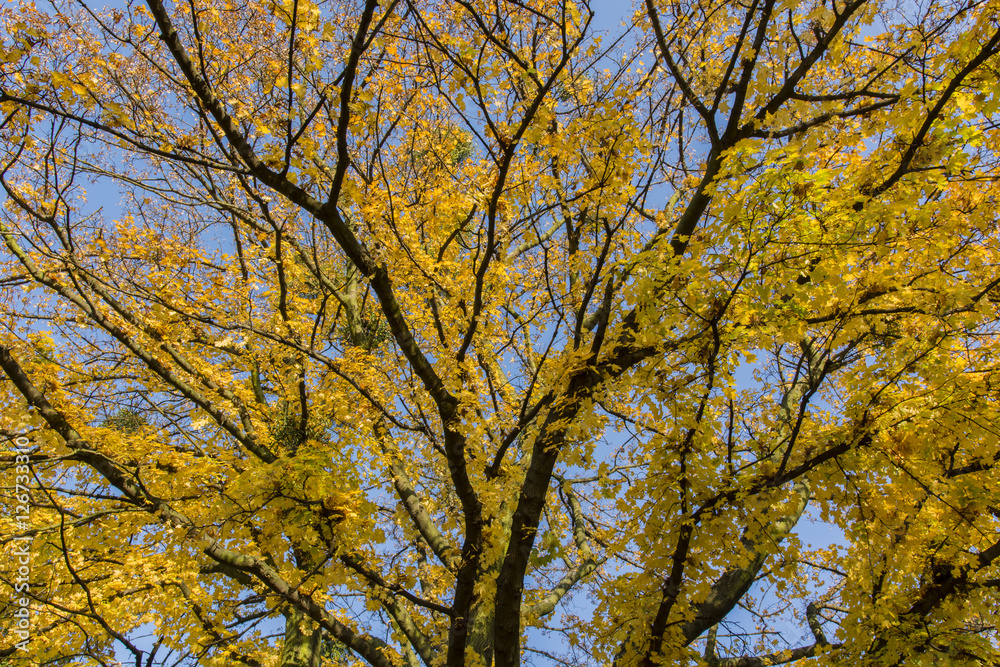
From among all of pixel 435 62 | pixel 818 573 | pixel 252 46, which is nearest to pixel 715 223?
pixel 435 62

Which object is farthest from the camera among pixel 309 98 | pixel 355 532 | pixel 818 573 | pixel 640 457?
pixel 818 573

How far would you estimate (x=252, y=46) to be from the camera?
4879mm

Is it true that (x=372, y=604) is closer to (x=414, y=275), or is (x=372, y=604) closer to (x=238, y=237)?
(x=414, y=275)

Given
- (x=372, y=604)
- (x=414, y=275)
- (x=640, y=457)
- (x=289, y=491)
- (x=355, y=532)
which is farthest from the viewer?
(x=414, y=275)

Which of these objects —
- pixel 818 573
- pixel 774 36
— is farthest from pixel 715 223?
pixel 818 573

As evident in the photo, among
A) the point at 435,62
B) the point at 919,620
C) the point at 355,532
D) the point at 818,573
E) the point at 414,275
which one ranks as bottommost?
the point at 919,620

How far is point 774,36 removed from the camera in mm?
3775

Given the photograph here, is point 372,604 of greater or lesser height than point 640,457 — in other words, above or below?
below

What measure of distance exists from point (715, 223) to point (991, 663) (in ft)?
10.5

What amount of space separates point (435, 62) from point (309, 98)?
220 centimetres

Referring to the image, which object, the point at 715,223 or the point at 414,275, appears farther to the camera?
the point at 414,275

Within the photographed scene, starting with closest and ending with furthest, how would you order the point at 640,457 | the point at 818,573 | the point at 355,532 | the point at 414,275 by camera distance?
the point at 640,457 < the point at 355,532 < the point at 414,275 < the point at 818,573

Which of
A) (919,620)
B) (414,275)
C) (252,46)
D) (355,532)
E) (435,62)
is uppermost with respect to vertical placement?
(252,46)

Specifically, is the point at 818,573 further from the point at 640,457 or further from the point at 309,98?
the point at 309,98
